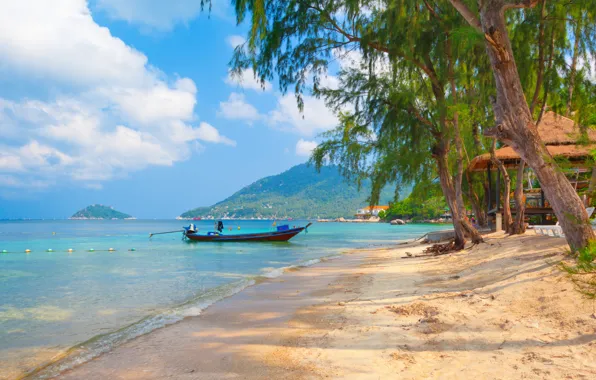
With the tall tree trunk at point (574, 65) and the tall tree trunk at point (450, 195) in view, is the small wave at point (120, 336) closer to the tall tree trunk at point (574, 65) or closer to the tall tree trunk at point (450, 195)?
the tall tree trunk at point (450, 195)

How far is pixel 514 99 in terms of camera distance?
5.26 metres

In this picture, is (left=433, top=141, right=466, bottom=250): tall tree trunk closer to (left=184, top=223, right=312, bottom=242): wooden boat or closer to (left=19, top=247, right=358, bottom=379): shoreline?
(left=19, top=247, right=358, bottom=379): shoreline

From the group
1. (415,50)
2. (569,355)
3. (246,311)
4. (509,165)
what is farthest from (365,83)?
(569,355)

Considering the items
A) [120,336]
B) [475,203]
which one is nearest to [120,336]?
[120,336]

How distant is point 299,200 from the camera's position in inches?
6634

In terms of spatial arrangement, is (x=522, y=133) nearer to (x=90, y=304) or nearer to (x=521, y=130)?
(x=521, y=130)

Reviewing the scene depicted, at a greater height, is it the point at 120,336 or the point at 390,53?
the point at 390,53

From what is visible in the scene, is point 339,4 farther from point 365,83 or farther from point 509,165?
point 509,165

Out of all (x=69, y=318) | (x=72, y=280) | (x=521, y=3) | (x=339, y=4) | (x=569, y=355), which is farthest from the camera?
(x=72, y=280)

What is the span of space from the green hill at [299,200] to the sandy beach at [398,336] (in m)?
141

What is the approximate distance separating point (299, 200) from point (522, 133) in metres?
163

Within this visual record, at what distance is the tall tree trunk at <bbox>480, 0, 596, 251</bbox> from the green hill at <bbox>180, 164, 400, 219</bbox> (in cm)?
14164

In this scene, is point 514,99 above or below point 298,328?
above

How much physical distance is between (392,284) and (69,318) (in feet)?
19.6
